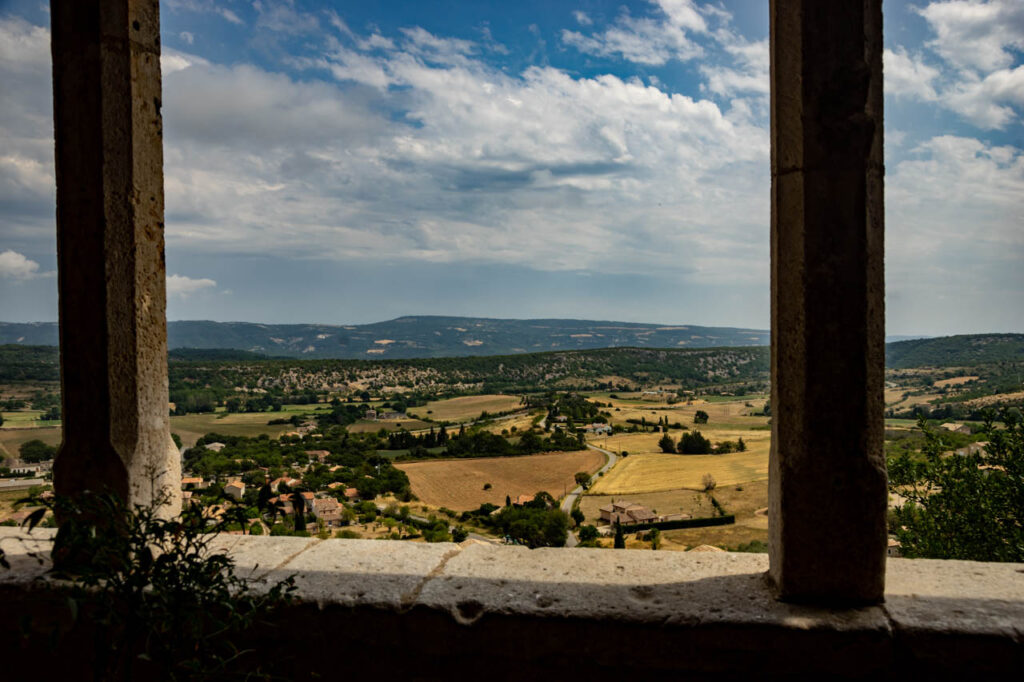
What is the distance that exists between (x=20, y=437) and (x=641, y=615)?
11.1 ft

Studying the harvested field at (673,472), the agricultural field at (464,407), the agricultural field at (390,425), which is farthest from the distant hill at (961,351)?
the agricultural field at (464,407)

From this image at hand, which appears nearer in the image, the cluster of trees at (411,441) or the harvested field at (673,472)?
the harvested field at (673,472)

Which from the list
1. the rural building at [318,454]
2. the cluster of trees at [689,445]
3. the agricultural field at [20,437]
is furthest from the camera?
the cluster of trees at [689,445]

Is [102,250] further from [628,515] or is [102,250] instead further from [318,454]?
[628,515]

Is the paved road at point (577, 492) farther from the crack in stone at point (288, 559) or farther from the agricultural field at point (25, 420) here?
the agricultural field at point (25, 420)

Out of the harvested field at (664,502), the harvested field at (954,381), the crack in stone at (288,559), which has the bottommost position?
the harvested field at (664,502)

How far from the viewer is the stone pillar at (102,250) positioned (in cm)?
Answer: 235

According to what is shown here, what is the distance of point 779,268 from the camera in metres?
2.03

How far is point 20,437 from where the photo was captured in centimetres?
336

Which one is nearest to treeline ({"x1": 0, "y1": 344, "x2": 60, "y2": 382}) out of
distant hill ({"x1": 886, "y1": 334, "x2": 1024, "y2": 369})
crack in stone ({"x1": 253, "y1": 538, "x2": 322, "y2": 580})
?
crack in stone ({"x1": 253, "y1": 538, "x2": 322, "y2": 580})

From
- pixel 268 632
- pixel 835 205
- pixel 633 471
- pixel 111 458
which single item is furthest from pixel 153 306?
pixel 633 471

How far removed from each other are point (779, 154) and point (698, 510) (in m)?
4.56

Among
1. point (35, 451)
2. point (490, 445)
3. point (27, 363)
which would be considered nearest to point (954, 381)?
point (490, 445)

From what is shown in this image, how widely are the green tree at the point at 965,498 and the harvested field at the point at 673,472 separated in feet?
3.22
